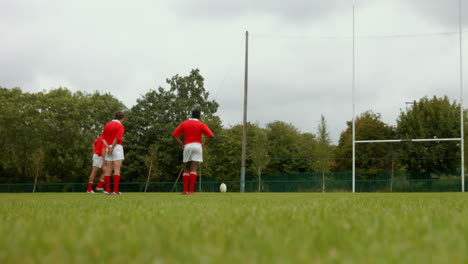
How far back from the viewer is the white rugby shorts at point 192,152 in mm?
10656

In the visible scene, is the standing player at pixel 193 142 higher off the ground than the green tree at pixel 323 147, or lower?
lower

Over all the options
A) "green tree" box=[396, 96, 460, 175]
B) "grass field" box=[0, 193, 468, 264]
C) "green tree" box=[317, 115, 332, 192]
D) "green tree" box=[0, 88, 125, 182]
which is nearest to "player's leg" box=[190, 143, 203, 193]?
"grass field" box=[0, 193, 468, 264]

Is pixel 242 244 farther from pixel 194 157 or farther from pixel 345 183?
pixel 345 183

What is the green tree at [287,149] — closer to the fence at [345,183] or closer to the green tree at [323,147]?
the green tree at [323,147]

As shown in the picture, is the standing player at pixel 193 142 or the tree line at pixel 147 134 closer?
the standing player at pixel 193 142

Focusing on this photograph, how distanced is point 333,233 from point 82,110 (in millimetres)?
43371

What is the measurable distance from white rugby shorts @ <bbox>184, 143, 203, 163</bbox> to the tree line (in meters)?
20.3

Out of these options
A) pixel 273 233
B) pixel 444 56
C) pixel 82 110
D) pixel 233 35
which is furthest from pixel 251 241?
pixel 82 110

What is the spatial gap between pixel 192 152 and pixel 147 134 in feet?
96.2

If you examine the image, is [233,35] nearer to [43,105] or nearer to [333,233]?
[43,105]

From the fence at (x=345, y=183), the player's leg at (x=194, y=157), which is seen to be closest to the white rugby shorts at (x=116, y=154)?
the player's leg at (x=194, y=157)

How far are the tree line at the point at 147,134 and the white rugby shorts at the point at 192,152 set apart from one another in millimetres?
20263

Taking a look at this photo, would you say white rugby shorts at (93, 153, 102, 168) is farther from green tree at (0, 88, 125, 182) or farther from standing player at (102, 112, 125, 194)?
green tree at (0, 88, 125, 182)

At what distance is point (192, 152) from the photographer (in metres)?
10.7
